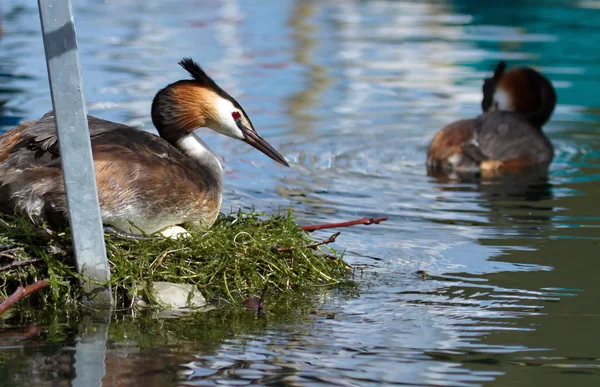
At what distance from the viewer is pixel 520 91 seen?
34.4 ft

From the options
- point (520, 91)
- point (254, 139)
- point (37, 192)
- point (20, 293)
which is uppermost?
point (520, 91)

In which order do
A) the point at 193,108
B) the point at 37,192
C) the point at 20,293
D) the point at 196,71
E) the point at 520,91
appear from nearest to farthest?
the point at 20,293 < the point at 37,192 < the point at 196,71 < the point at 193,108 < the point at 520,91

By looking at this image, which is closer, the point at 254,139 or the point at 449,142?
the point at 254,139

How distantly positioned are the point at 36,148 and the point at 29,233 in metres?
0.50

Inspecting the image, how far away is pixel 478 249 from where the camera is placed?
7.12m

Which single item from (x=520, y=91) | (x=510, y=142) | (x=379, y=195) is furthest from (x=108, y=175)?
(x=520, y=91)

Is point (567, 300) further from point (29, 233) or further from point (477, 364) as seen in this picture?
point (29, 233)

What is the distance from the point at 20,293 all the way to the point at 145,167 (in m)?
1.07

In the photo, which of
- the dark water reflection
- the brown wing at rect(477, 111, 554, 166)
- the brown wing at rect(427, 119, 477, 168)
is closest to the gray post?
the dark water reflection

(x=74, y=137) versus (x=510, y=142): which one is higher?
(x=74, y=137)

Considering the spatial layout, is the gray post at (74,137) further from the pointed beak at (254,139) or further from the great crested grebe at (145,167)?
the pointed beak at (254,139)

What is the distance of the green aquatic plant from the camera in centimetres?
556

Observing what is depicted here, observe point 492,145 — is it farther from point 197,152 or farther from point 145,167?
point 145,167

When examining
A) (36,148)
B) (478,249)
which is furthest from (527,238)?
(36,148)
